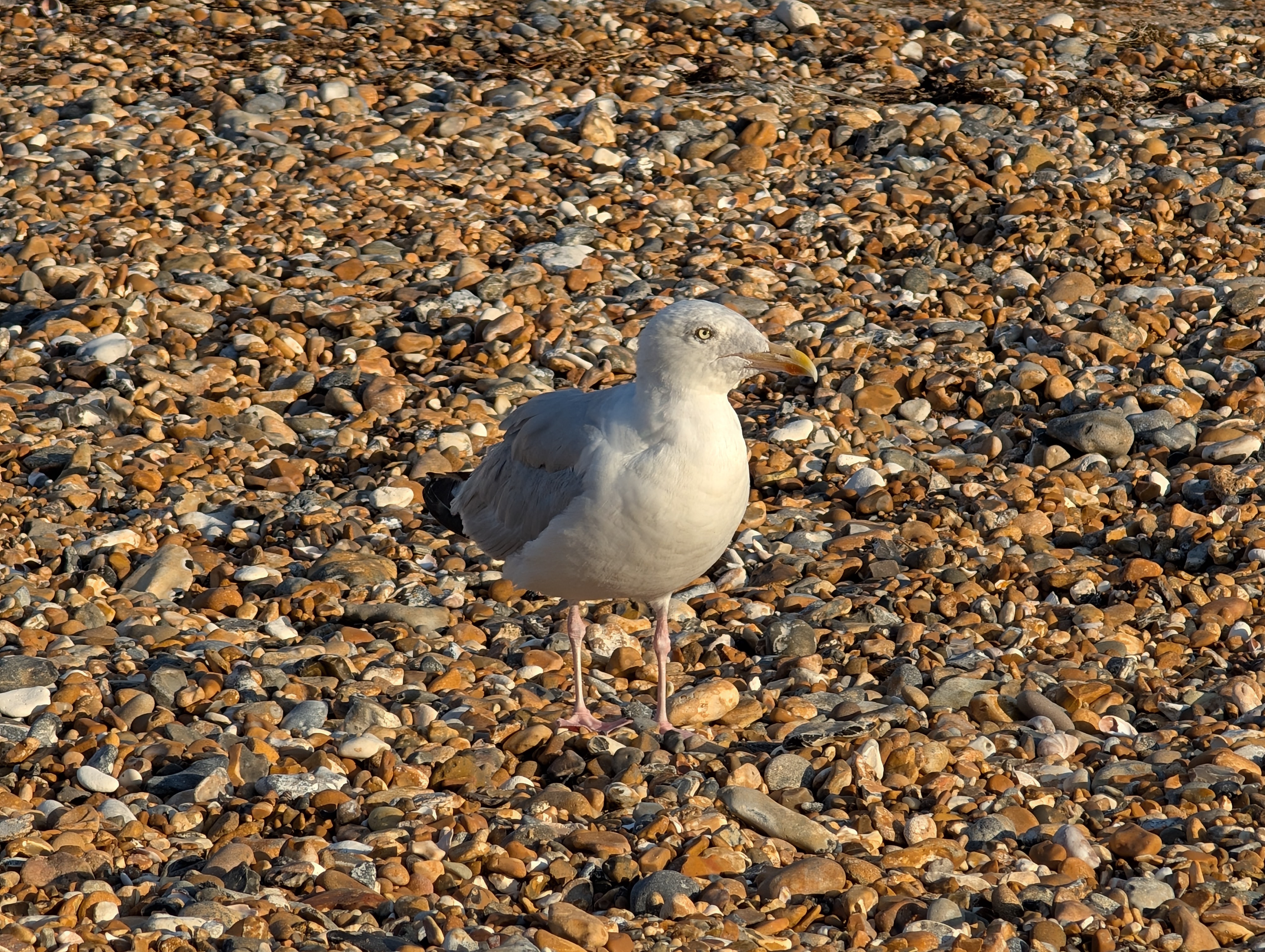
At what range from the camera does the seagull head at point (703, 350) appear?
183 inches

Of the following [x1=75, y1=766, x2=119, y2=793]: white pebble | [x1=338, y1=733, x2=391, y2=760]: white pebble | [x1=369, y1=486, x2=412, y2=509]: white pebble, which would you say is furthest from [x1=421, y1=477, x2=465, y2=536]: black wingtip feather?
[x1=75, y1=766, x2=119, y2=793]: white pebble

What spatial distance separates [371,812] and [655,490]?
1313 millimetres

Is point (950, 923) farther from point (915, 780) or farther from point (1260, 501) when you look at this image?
point (1260, 501)

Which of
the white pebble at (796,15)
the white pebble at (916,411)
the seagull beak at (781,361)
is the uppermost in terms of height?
the seagull beak at (781,361)

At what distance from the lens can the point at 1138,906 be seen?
13.3 ft

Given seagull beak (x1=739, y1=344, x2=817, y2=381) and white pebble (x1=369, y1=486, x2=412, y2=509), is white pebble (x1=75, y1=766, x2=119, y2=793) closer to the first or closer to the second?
white pebble (x1=369, y1=486, x2=412, y2=509)

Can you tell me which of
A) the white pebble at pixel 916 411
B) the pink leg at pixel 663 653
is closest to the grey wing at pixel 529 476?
the pink leg at pixel 663 653

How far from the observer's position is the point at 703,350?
4648 mm

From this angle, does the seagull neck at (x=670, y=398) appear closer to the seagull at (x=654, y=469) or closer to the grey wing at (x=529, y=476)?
the seagull at (x=654, y=469)

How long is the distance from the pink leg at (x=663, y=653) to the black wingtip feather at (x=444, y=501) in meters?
1.03

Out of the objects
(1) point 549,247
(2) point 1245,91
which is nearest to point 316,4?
(1) point 549,247

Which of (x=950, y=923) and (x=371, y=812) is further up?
(x=950, y=923)

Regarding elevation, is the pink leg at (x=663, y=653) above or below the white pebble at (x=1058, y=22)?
below

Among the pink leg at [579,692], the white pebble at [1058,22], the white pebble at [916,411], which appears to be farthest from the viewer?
the white pebble at [1058,22]
